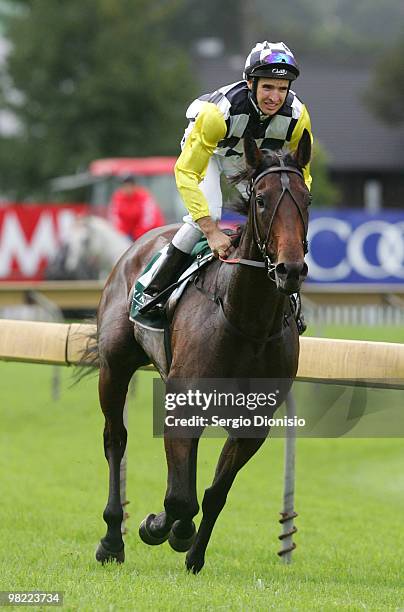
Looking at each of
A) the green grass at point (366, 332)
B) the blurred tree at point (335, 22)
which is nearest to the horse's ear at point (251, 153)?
the green grass at point (366, 332)

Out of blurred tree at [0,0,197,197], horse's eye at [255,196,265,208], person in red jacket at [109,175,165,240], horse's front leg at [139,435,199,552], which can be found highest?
blurred tree at [0,0,197,197]

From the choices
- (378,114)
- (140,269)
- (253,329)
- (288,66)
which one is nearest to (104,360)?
(140,269)

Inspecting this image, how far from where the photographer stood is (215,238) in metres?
5.56

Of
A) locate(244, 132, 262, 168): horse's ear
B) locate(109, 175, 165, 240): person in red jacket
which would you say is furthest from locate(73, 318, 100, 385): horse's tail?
locate(109, 175, 165, 240): person in red jacket

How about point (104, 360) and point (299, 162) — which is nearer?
point (299, 162)

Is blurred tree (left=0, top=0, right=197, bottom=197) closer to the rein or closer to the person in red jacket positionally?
the person in red jacket

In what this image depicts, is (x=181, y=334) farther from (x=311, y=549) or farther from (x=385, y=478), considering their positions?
(x=385, y=478)

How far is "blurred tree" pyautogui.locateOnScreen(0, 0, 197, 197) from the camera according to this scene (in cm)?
3816

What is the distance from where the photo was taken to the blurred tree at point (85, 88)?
38.2m

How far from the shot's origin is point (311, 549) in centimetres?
675

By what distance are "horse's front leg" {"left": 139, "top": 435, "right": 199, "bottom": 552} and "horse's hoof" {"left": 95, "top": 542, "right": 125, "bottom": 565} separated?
0.97 ft

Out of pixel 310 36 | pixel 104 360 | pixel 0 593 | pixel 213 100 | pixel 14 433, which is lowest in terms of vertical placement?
pixel 14 433

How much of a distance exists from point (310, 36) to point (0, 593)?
3719 inches

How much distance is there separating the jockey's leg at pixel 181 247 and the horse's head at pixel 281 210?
0.68 meters
